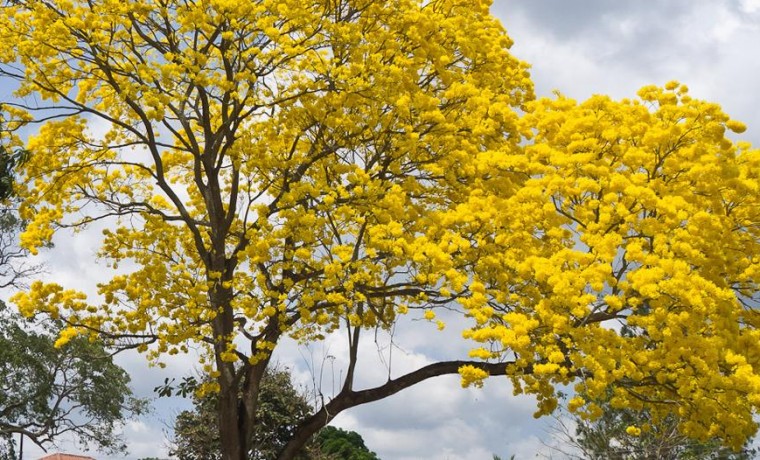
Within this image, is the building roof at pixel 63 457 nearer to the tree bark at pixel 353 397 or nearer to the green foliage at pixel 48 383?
the green foliage at pixel 48 383

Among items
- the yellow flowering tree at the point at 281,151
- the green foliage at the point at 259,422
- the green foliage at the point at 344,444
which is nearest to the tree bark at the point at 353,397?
the yellow flowering tree at the point at 281,151

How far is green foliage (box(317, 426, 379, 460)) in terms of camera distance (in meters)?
27.0

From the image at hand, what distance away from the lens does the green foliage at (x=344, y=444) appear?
2705 centimetres

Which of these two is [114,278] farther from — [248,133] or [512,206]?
[512,206]

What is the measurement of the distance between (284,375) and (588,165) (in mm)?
12697

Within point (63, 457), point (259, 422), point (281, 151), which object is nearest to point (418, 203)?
point (281, 151)

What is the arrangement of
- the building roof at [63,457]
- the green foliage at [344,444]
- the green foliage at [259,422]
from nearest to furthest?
the green foliage at [259,422], the building roof at [63,457], the green foliage at [344,444]

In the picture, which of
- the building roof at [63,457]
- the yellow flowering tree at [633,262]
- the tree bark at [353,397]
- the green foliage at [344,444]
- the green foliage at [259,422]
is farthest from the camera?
the green foliage at [344,444]

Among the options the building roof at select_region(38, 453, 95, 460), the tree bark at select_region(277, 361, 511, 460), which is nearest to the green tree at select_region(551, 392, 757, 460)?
the tree bark at select_region(277, 361, 511, 460)

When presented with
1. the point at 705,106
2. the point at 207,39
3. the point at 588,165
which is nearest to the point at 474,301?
the point at 588,165

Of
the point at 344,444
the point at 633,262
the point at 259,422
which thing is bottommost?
the point at 633,262

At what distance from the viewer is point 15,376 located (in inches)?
856

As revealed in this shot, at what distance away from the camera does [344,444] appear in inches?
1094

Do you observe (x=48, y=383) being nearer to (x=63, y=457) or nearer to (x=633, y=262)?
(x=63, y=457)
